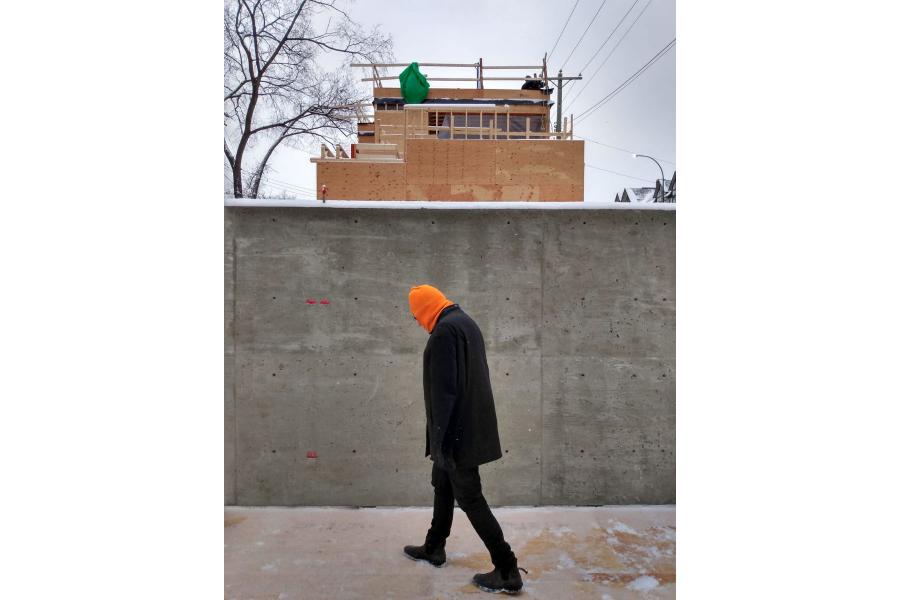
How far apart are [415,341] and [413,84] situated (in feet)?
5.34

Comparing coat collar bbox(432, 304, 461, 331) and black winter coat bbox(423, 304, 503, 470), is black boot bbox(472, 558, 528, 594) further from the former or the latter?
coat collar bbox(432, 304, 461, 331)

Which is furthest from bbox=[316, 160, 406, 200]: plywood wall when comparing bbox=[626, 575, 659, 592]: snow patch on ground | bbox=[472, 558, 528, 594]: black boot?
bbox=[626, 575, 659, 592]: snow patch on ground

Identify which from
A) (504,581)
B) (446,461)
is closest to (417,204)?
(446,461)

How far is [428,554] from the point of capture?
2.58m

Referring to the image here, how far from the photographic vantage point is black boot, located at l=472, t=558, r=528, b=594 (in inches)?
91.5
